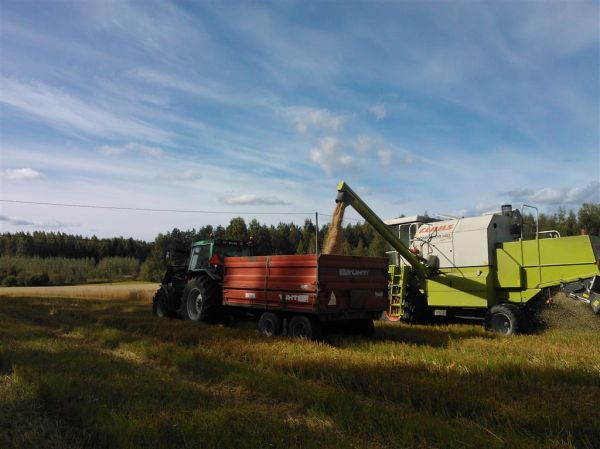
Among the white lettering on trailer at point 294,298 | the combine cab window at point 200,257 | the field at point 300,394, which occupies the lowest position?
the field at point 300,394

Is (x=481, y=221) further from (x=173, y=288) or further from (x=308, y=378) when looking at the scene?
(x=173, y=288)

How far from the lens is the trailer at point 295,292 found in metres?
8.66

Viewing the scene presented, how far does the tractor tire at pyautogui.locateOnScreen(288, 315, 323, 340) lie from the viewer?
862cm

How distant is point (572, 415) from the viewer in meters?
4.20

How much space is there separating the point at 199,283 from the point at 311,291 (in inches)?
171

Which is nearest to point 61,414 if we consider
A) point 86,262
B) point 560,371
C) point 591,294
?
point 560,371

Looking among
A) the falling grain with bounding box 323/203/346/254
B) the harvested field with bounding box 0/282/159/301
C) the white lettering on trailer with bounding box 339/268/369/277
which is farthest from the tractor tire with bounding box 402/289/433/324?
the harvested field with bounding box 0/282/159/301

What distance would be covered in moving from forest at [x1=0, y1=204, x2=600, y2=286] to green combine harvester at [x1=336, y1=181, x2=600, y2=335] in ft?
6.58

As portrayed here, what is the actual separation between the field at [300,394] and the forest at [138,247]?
6.34m

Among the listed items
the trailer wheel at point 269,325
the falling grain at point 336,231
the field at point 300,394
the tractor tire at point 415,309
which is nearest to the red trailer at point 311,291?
the trailer wheel at point 269,325

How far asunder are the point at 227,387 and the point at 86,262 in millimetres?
86825

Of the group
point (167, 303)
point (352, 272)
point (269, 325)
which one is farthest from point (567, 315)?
point (167, 303)

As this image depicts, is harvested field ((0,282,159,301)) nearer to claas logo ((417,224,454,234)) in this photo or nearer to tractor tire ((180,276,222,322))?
tractor tire ((180,276,222,322))

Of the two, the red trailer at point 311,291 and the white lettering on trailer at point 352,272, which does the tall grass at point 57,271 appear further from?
the white lettering on trailer at point 352,272
